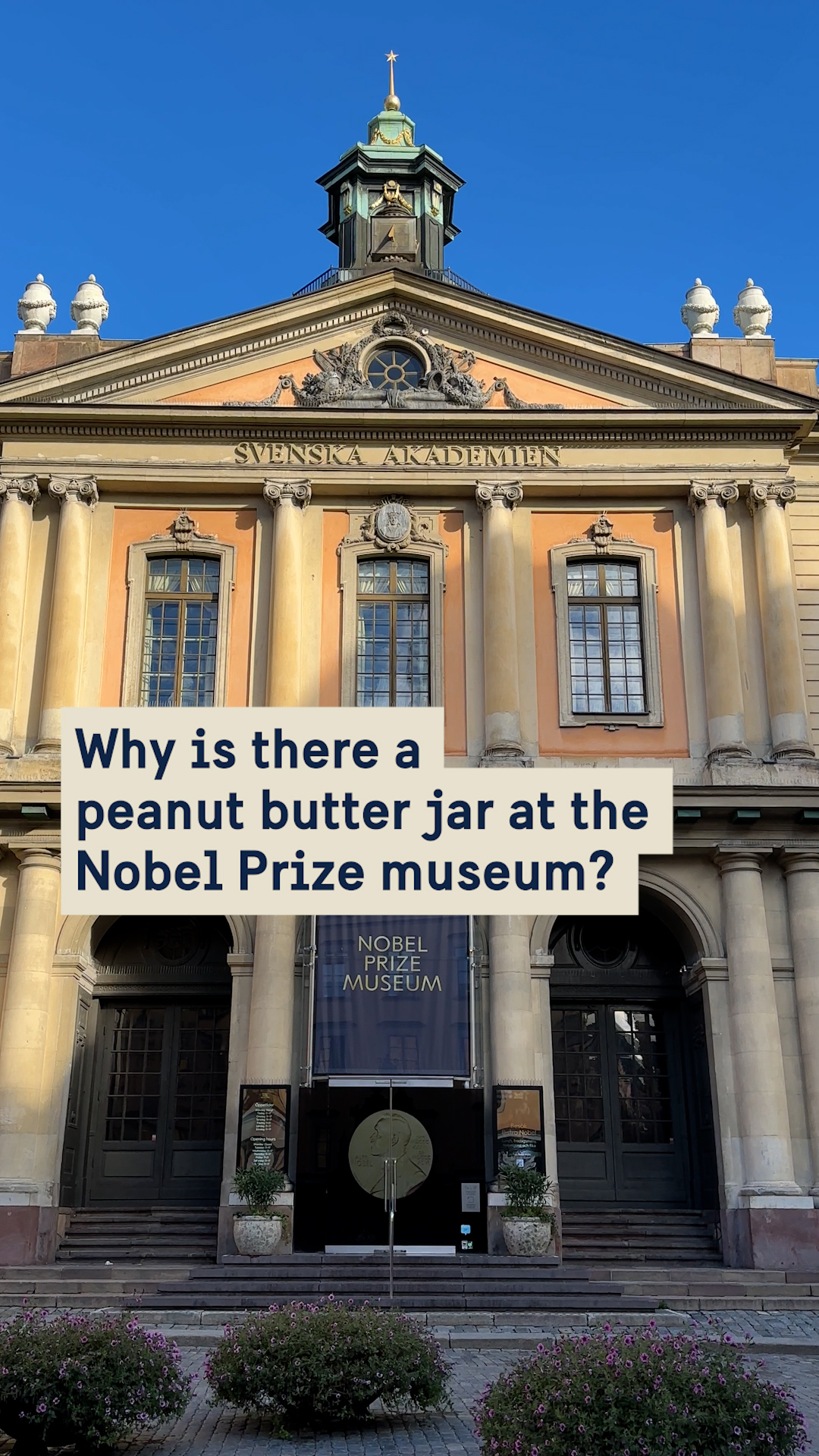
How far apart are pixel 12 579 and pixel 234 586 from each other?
3.54 metres

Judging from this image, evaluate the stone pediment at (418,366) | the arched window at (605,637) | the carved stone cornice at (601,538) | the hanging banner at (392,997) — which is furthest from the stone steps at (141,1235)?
the stone pediment at (418,366)

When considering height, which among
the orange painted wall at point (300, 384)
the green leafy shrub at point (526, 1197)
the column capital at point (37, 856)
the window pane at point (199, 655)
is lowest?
the green leafy shrub at point (526, 1197)

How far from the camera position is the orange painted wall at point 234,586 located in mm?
23156

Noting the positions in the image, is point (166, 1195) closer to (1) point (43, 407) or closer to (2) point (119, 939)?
(2) point (119, 939)

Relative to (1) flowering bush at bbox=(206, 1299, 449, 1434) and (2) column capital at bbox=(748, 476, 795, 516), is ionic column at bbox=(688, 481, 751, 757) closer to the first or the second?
(2) column capital at bbox=(748, 476, 795, 516)

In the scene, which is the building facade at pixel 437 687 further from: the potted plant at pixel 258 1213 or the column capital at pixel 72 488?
the potted plant at pixel 258 1213

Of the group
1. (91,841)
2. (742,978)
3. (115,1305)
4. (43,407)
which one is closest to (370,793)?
(91,841)

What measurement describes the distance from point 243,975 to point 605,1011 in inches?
231

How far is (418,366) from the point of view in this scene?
24844 millimetres

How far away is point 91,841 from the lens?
13.8 m

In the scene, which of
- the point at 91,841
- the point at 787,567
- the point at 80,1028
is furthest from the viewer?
the point at 787,567

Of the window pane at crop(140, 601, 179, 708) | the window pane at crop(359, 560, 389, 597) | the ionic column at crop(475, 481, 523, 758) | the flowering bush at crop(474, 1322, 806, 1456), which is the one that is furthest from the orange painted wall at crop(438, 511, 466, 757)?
the flowering bush at crop(474, 1322, 806, 1456)

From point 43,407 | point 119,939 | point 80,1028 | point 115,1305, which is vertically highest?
point 43,407

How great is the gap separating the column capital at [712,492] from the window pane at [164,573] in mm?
8617
